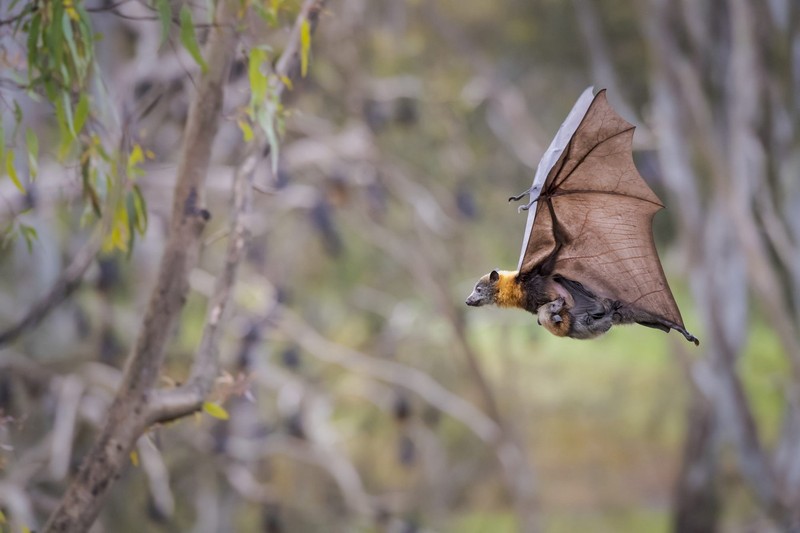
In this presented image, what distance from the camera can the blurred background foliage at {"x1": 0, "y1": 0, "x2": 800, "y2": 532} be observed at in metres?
7.21

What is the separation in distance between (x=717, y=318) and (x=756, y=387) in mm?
7289

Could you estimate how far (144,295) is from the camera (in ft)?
25.8

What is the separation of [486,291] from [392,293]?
33.7 ft

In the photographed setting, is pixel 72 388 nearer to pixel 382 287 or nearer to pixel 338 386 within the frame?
pixel 338 386

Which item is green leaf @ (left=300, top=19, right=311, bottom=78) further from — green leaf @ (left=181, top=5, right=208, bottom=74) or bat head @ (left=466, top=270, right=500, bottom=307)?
bat head @ (left=466, top=270, right=500, bottom=307)

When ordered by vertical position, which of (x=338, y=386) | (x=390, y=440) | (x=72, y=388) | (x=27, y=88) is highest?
(x=27, y=88)

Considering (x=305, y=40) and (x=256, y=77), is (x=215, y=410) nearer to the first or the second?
(x=256, y=77)

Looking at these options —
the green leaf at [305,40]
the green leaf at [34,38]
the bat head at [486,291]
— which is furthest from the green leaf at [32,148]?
the bat head at [486,291]

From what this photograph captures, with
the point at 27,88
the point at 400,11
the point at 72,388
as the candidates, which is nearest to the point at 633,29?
the point at 400,11

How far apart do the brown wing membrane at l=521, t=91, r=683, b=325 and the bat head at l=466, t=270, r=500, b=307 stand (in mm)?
86

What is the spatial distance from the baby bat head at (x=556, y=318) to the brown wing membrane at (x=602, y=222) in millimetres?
132

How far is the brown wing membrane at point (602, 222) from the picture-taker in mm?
2678

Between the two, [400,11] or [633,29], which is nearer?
[400,11]

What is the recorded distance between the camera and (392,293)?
1291 centimetres
